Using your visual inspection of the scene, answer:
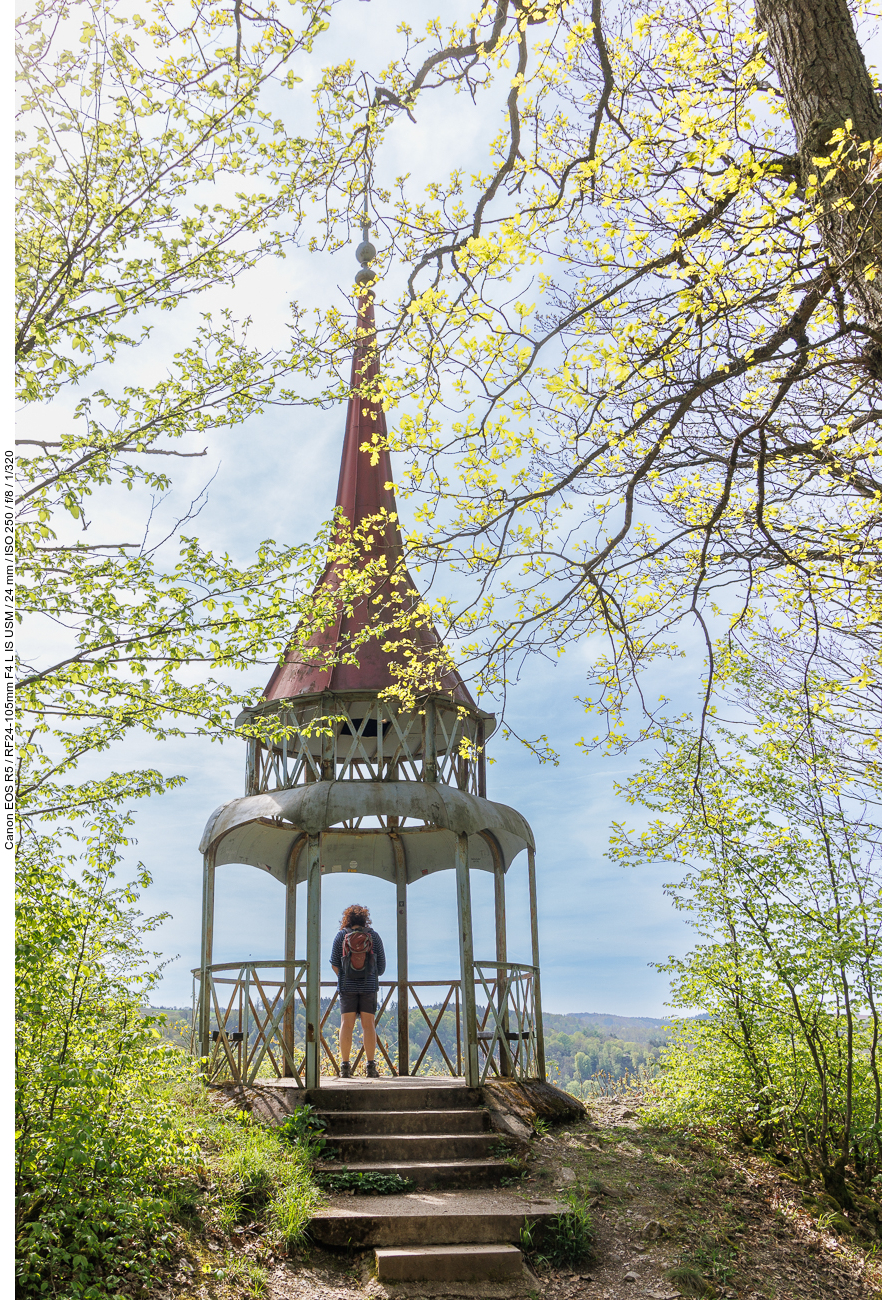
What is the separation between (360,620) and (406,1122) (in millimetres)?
5307

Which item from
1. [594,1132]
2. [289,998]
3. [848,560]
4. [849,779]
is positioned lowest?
[594,1132]

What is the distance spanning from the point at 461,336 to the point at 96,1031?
15.3 feet

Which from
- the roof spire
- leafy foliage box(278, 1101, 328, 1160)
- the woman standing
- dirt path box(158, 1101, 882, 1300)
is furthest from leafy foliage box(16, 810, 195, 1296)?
the woman standing

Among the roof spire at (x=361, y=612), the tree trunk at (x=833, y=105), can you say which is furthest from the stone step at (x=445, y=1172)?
the tree trunk at (x=833, y=105)

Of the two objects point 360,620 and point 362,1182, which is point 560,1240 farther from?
point 360,620

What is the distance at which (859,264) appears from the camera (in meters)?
4.80

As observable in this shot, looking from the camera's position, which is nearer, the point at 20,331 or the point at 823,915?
the point at 20,331

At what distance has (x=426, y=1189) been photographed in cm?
694

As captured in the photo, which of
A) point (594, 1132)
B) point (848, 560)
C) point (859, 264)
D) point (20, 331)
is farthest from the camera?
point (594, 1132)

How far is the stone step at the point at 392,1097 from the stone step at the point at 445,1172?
2.40ft

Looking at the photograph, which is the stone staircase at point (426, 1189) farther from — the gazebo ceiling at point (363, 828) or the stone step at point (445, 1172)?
the gazebo ceiling at point (363, 828)

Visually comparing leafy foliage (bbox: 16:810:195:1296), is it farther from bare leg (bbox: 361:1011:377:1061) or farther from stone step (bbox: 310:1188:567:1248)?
bare leg (bbox: 361:1011:377:1061)

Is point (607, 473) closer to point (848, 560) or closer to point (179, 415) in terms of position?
point (848, 560)

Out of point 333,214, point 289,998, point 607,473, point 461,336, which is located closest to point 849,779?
point 607,473
